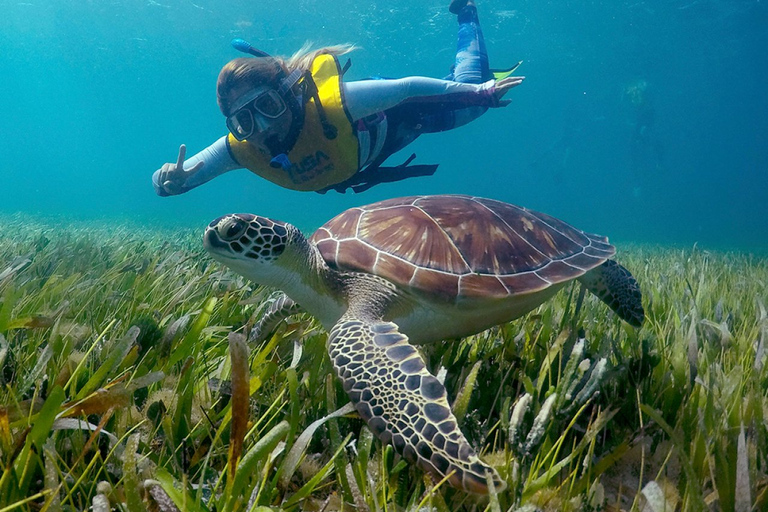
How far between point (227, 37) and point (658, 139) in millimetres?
67660

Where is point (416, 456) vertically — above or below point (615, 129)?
below

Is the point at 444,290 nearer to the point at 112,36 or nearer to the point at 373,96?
the point at 373,96

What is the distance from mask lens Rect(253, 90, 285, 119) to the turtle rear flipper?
13.3 feet

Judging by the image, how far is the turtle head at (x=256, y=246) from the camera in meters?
1.60

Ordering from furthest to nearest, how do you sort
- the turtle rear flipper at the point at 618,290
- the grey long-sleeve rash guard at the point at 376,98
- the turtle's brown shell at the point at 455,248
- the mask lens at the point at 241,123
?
the grey long-sleeve rash guard at the point at 376,98 → the mask lens at the point at 241,123 → the turtle rear flipper at the point at 618,290 → the turtle's brown shell at the point at 455,248

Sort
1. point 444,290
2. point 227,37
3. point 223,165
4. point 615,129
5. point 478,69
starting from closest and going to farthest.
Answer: point 444,290
point 223,165
point 478,69
point 227,37
point 615,129

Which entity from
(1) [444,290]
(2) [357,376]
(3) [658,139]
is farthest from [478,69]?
(3) [658,139]

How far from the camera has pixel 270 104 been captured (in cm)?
488

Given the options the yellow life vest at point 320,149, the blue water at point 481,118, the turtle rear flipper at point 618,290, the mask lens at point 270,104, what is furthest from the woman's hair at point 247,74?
the blue water at point 481,118

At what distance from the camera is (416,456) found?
820 millimetres

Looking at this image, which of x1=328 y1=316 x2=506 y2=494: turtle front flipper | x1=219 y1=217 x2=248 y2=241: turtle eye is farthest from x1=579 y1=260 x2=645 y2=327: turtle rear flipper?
x1=219 y1=217 x2=248 y2=241: turtle eye

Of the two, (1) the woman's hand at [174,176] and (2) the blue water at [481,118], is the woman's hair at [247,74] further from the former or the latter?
(2) the blue water at [481,118]

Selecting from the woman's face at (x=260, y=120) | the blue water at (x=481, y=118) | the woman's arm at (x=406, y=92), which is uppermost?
the blue water at (x=481, y=118)

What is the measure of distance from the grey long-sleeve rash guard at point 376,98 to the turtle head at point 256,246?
4.03 meters
